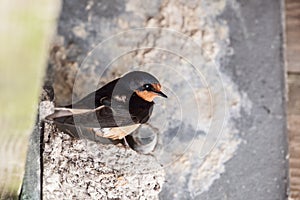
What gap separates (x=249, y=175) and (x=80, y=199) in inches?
40.7

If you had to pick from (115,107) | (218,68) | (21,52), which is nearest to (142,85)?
(115,107)

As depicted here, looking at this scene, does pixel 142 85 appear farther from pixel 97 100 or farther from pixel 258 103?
pixel 258 103

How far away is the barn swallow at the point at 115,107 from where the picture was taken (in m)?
2.15

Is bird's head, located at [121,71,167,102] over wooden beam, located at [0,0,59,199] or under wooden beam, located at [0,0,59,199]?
over

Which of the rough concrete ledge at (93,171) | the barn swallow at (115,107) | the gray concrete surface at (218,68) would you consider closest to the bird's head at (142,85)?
the barn swallow at (115,107)

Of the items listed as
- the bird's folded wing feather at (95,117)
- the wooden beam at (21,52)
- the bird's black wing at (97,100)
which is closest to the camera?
the wooden beam at (21,52)

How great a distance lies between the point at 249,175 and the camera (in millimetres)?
3021

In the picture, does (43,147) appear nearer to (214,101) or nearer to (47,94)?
(47,94)

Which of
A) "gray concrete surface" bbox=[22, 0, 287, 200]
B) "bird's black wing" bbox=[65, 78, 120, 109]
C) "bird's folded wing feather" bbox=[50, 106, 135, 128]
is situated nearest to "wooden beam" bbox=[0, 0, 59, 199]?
"bird's folded wing feather" bbox=[50, 106, 135, 128]

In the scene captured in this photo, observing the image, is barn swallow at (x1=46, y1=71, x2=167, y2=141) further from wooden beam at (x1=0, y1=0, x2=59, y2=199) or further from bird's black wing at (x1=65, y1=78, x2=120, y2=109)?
wooden beam at (x1=0, y1=0, x2=59, y2=199)

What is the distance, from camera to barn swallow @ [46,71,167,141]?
2.15m

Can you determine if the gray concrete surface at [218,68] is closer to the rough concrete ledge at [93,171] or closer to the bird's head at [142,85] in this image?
the rough concrete ledge at [93,171]

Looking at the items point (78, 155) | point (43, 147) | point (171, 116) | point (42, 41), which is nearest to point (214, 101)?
point (171, 116)

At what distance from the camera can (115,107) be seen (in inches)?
87.2
